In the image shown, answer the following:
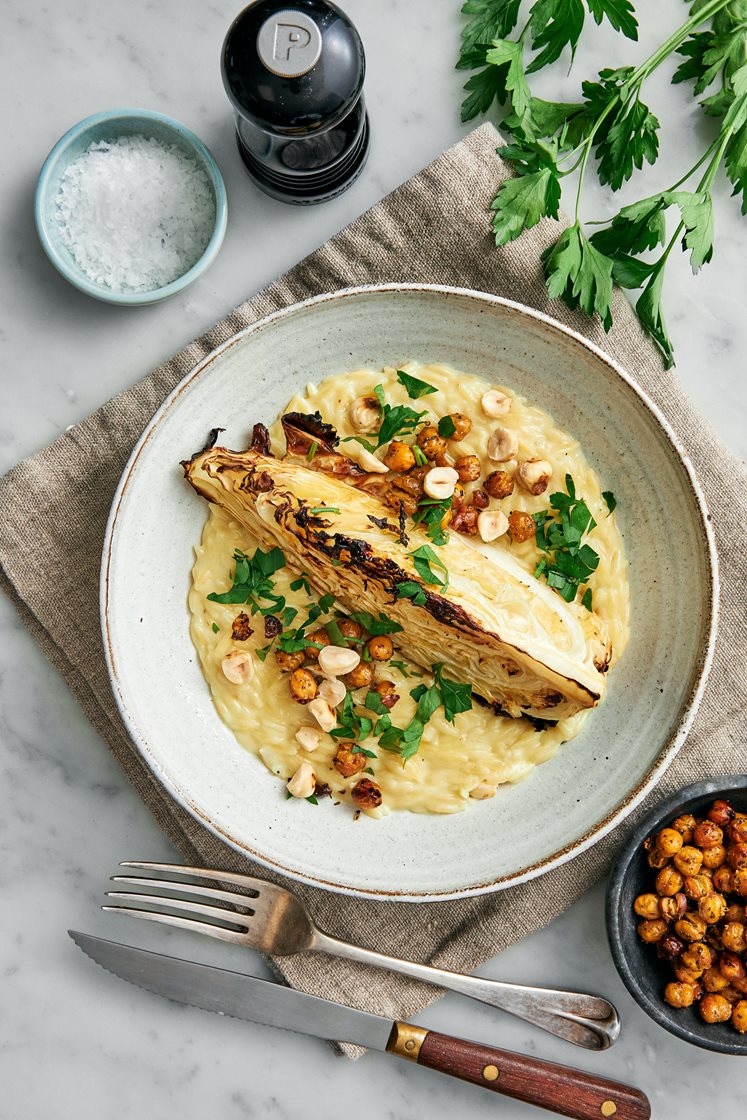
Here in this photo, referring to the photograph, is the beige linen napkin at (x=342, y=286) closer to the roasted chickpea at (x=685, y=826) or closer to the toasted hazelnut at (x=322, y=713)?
the roasted chickpea at (x=685, y=826)

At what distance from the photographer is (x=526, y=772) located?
4.10 meters

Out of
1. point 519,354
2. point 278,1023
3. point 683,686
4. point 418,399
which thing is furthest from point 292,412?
point 278,1023

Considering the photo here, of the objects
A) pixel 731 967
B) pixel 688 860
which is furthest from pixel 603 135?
pixel 731 967

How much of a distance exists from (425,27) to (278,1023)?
16.1 feet

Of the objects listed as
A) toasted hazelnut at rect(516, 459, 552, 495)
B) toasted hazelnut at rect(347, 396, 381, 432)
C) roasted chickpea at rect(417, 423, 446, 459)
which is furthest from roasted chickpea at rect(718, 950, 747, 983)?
toasted hazelnut at rect(347, 396, 381, 432)

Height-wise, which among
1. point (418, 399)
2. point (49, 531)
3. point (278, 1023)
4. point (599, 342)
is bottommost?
point (278, 1023)

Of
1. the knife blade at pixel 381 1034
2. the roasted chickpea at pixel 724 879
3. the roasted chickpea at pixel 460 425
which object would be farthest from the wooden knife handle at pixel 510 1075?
the roasted chickpea at pixel 460 425

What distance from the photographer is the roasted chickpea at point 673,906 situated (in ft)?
13.4

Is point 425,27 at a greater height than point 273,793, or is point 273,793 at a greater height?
point 425,27

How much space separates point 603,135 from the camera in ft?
14.3

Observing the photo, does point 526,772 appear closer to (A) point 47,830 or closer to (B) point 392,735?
(B) point 392,735

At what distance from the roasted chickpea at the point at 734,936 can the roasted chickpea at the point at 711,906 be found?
68 mm

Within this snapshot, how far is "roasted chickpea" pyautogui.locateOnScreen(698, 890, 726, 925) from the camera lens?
408 centimetres

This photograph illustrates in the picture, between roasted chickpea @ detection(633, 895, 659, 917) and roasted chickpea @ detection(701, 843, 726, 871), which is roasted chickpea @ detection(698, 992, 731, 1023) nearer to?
roasted chickpea @ detection(633, 895, 659, 917)
